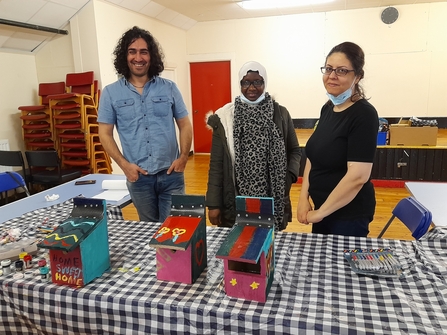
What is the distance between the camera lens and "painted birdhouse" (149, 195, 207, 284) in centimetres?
109

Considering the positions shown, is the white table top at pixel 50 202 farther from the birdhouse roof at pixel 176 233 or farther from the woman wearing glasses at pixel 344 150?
the woman wearing glasses at pixel 344 150

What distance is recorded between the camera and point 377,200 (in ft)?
13.9

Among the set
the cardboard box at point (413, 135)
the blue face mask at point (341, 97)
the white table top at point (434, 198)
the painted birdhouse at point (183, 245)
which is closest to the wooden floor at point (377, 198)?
the cardboard box at point (413, 135)

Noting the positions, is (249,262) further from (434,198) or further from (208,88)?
(208,88)

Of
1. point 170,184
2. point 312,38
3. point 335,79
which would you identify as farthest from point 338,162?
point 312,38

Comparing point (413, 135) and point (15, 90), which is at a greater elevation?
point (15, 90)

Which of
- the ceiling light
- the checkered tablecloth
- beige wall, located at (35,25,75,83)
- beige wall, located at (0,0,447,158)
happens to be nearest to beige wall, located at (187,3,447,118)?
beige wall, located at (0,0,447,158)

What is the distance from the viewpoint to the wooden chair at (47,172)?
3693mm

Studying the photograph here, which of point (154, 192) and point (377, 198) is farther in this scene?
point (377, 198)

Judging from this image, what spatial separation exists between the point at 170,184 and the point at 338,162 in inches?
38.8

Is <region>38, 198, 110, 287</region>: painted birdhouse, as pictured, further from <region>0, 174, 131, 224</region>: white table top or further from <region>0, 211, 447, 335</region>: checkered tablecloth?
<region>0, 174, 131, 224</region>: white table top

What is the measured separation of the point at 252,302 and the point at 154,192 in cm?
119

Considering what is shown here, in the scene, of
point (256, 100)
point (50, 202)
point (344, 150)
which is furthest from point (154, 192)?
point (344, 150)

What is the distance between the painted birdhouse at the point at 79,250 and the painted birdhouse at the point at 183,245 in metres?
0.21
